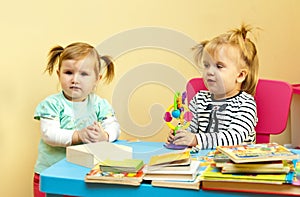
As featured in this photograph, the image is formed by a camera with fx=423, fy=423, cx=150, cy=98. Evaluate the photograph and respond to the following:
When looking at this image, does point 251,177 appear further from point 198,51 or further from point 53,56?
point 53,56

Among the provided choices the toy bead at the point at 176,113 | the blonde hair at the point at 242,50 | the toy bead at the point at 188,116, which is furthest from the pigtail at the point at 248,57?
the toy bead at the point at 176,113

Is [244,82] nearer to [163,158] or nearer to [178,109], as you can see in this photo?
[178,109]

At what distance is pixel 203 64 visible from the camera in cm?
123

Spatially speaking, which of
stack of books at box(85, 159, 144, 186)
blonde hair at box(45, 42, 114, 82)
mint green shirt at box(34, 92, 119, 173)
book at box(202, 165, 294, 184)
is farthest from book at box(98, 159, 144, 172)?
blonde hair at box(45, 42, 114, 82)

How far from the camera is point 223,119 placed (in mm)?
1188

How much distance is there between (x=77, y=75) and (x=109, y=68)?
153 millimetres

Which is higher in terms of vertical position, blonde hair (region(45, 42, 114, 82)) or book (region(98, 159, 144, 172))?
blonde hair (region(45, 42, 114, 82))

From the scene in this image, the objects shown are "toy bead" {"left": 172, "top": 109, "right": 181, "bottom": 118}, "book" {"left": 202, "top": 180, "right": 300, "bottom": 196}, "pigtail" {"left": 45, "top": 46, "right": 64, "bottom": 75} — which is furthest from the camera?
"pigtail" {"left": 45, "top": 46, "right": 64, "bottom": 75}

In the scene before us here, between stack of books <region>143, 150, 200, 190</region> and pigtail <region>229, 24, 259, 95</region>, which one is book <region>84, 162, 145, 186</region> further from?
pigtail <region>229, 24, 259, 95</region>

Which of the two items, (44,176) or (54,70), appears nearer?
(44,176)

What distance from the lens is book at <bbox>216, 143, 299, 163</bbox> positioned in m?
0.76

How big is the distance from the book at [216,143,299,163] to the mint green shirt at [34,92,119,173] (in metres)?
0.45

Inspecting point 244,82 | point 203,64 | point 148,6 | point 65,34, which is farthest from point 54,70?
point 244,82

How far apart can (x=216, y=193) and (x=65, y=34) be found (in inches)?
33.8
